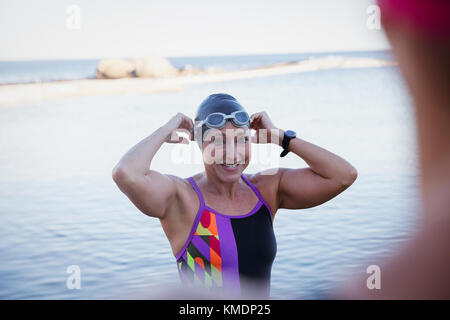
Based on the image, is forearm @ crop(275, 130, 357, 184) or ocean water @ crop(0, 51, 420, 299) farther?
ocean water @ crop(0, 51, 420, 299)

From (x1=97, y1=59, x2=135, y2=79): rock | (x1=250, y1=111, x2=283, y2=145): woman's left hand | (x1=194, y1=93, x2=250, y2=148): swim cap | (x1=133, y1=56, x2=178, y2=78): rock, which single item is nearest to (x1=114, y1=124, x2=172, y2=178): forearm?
(x1=194, y1=93, x2=250, y2=148): swim cap

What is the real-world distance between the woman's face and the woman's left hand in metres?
0.15

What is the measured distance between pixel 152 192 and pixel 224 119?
370mm

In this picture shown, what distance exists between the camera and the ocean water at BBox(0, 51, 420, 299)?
4.46 meters

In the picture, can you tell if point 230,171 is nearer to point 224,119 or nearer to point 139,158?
point 224,119

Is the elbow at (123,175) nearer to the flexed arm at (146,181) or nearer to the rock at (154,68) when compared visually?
the flexed arm at (146,181)

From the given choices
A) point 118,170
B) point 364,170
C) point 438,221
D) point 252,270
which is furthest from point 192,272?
point 364,170

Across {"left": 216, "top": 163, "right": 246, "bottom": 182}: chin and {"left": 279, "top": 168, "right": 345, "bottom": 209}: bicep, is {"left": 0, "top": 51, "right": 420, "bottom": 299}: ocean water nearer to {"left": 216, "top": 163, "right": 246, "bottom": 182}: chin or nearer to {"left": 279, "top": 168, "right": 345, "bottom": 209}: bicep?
{"left": 279, "top": 168, "right": 345, "bottom": 209}: bicep

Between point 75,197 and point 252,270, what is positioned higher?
point 75,197

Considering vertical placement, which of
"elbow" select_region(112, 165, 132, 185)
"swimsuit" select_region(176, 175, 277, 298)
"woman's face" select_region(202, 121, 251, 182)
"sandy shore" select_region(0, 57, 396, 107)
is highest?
"sandy shore" select_region(0, 57, 396, 107)

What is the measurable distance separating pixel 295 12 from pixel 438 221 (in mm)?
14740

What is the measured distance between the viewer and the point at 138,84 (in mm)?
17797

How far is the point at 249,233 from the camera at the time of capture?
2.06m
